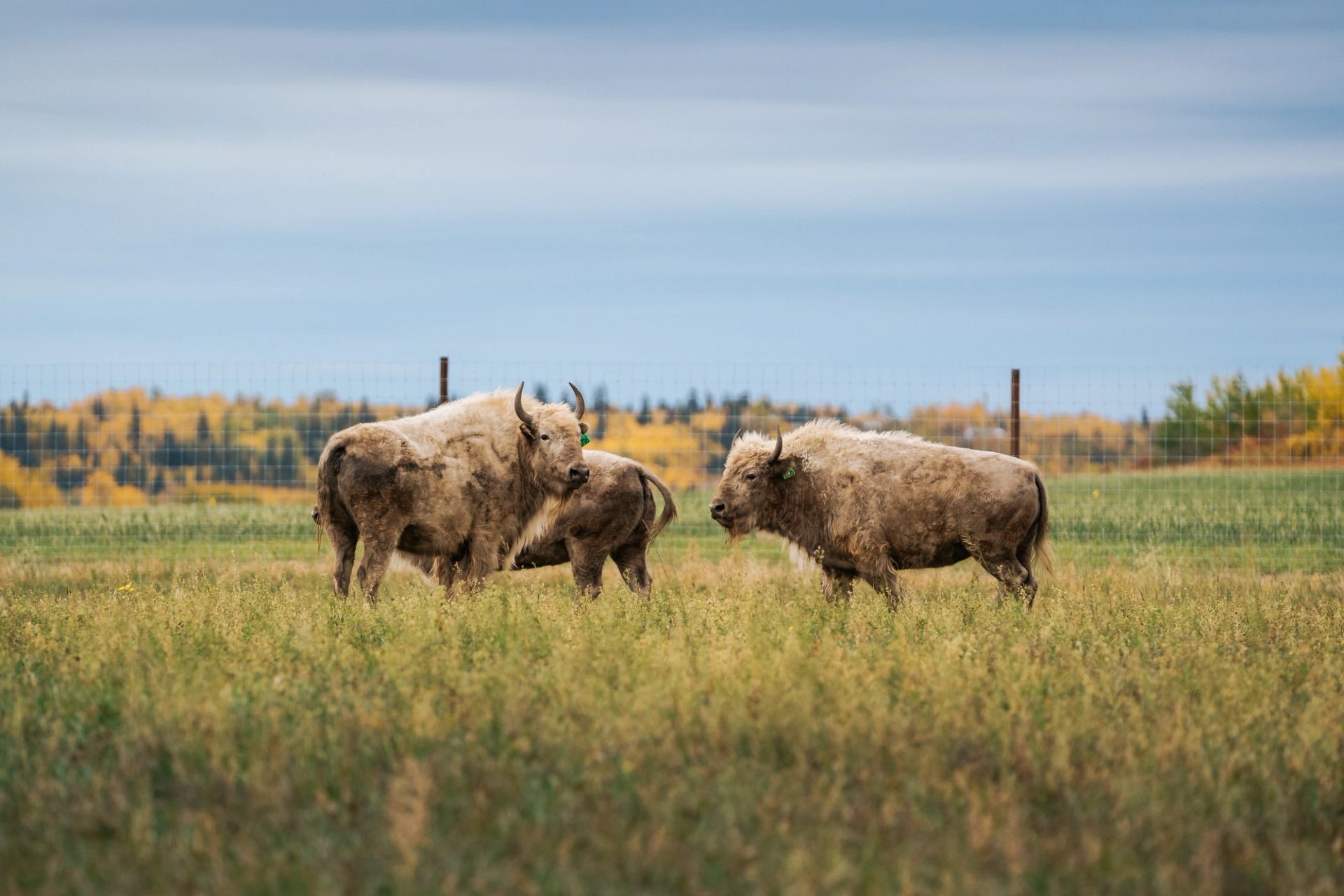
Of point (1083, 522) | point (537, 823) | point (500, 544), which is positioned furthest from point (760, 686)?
point (1083, 522)

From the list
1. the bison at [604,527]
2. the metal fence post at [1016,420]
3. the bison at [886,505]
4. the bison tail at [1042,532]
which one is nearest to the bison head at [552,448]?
the bison at [604,527]

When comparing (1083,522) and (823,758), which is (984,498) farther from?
(1083,522)

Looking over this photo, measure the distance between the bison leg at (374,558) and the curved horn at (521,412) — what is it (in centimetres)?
147

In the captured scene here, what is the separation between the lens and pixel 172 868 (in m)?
4.16

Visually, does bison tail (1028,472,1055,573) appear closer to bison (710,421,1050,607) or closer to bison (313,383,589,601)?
bison (710,421,1050,607)

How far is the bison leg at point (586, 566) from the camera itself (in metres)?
11.1

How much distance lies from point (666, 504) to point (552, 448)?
1.47 metres

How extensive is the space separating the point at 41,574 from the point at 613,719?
1058 centimetres

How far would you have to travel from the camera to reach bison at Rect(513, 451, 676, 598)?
36.0 feet

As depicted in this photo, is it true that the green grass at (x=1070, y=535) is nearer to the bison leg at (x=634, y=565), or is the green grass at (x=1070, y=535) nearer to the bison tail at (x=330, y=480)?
the bison leg at (x=634, y=565)

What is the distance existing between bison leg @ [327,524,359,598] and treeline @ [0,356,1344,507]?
285 centimetres

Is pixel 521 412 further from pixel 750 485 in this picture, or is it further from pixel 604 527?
pixel 750 485

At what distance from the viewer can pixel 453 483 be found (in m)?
9.78

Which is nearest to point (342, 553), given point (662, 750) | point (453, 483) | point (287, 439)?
point (453, 483)
